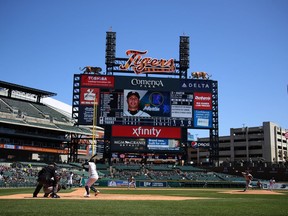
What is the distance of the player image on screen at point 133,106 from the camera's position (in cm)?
5950

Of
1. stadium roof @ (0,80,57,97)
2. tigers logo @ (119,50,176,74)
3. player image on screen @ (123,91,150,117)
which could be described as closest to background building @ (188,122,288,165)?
tigers logo @ (119,50,176,74)

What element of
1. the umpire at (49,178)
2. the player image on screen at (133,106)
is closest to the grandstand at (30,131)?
the player image on screen at (133,106)

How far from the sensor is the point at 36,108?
7006 centimetres

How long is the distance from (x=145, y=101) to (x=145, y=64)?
7.09 m

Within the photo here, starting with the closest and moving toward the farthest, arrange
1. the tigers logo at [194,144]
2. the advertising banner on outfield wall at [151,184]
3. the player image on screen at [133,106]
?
the advertising banner on outfield wall at [151,184] < the player image on screen at [133,106] < the tigers logo at [194,144]

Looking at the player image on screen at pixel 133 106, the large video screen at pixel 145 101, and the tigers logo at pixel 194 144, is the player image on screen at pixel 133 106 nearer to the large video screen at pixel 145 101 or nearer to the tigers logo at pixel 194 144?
the large video screen at pixel 145 101

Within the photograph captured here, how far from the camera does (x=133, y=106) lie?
5978cm

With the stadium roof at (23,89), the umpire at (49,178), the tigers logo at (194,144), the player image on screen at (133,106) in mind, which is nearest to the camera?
the umpire at (49,178)

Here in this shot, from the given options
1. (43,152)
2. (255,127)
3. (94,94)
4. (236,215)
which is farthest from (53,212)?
(255,127)

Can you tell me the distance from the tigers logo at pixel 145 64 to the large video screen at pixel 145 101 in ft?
7.94

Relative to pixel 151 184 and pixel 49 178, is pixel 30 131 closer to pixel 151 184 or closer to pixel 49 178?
pixel 151 184

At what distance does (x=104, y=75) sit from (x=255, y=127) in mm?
61925

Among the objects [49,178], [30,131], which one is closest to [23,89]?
[30,131]

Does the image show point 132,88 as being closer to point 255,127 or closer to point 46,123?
point 46,123
